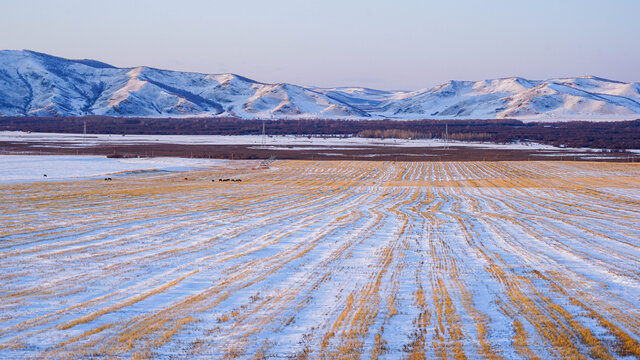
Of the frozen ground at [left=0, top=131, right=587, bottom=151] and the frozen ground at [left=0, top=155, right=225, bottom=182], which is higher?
the frozen ground at [left=0, top=131, right=587, bottom=151]

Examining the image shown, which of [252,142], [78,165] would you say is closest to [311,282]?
[78,165]

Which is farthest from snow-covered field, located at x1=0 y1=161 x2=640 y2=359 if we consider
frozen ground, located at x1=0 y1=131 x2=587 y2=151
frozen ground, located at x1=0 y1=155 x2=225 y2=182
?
frozen ground, located at x1=0 y1=131 x2=587 y2=151

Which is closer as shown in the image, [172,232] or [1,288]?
[1,288]

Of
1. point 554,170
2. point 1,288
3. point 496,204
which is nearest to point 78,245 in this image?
point 1,288

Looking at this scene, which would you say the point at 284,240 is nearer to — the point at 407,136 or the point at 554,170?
the point at 554,170

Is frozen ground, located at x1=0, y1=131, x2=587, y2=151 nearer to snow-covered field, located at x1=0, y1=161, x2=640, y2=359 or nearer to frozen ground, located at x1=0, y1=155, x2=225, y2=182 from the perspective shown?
frozen ground, located at x1=0, y1=155, x2=225, y2=182

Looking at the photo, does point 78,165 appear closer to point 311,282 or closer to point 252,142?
point 311,282
